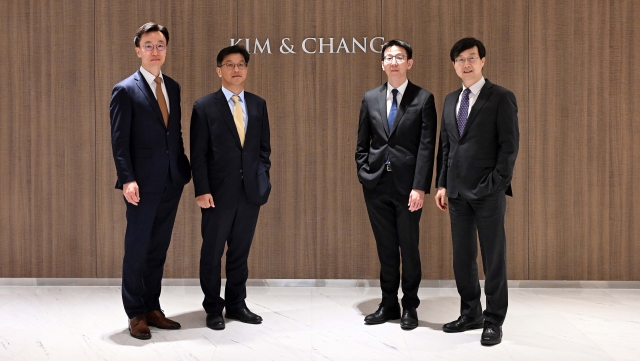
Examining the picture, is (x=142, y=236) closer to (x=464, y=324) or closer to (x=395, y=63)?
(x=395, y=63)

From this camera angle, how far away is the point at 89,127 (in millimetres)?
5871

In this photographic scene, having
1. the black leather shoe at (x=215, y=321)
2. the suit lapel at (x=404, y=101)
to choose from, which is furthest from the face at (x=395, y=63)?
the black leather shoe at (x=215, y=321)

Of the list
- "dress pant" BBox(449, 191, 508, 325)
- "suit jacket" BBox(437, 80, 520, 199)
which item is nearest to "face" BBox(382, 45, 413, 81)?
"suit jacket" BBox(437, 80, 520, 199)

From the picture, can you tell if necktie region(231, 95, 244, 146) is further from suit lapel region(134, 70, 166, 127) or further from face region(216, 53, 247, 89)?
suit lapel region(134, 70, 166, 127)

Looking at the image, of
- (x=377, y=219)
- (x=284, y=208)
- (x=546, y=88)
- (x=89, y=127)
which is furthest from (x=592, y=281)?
(x=89, y=127)

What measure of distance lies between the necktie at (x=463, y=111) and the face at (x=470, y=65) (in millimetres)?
74

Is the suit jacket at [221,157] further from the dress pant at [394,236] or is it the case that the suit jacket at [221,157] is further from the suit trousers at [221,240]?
the dress pant at [394,236]

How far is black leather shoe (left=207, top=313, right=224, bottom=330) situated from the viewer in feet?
15.0

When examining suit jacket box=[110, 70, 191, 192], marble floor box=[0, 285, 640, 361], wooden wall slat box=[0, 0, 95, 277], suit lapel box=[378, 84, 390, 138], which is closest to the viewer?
marble floor box=[0, 285, 640, 361]

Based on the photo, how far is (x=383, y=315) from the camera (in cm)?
474

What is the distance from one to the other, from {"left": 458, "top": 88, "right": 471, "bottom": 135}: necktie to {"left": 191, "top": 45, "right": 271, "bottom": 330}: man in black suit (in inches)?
53.1

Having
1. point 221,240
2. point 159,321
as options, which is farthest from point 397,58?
point 159,321

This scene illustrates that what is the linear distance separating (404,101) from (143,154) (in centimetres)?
178

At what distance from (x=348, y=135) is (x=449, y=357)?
2.40m
